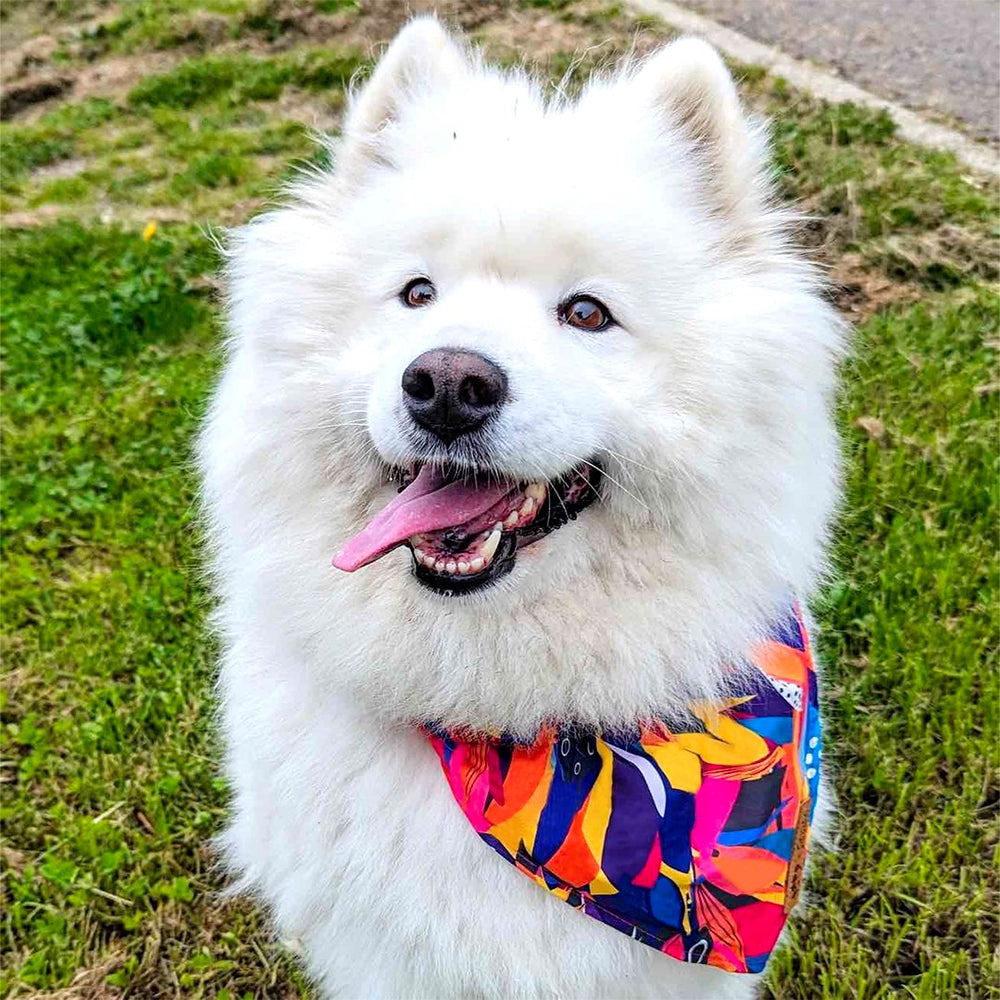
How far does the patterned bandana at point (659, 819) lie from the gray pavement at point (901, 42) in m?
4.69

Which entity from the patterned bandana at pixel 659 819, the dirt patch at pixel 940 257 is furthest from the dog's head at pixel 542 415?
the dirt patch at pixel 940 257

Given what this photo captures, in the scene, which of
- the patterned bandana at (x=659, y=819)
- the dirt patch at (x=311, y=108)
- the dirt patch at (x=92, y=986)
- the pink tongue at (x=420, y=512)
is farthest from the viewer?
the dirt patch at (x=311, y=108)

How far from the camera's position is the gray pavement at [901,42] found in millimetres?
5586

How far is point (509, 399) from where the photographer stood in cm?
167

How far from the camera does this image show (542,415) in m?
1.68

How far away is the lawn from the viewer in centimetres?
260

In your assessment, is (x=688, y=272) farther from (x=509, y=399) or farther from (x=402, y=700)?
(x=402, y=700)

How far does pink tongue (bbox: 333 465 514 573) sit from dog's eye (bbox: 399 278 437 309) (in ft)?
1.18

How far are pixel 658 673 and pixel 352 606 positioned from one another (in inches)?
25.1

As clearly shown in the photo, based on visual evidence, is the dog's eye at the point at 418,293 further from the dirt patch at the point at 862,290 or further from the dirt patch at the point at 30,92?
the dirt patch at the point at 30,92

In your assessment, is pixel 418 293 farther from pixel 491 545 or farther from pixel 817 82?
pixel 817 82

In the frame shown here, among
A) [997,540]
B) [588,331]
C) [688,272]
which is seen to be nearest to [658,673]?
[588,331]

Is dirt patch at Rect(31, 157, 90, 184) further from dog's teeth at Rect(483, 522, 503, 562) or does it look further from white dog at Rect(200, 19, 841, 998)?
dog's teeth at Rect(483, 522, 503, 562)

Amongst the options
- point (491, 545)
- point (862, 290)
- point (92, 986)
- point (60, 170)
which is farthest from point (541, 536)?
point (60, 170)
